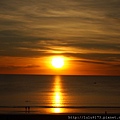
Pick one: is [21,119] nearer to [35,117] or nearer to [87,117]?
[35,117]

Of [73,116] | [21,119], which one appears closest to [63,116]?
[73,116]

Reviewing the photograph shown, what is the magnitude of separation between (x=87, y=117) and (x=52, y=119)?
1.30m

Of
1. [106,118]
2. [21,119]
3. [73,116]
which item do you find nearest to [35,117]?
[21,119]

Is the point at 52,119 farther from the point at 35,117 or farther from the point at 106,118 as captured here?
the point at 106,118

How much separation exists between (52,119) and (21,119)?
1125 mm

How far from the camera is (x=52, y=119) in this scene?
12859 mm

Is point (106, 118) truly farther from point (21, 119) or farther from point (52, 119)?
point (21, 119)

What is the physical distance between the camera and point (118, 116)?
12.7 m

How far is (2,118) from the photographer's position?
1280cm

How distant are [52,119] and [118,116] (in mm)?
2390

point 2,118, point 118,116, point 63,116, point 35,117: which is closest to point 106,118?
point 118,116

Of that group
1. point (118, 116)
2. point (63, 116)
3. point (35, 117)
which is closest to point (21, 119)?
point (35, 117)

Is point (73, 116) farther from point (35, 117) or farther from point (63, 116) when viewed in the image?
point (35, 117)

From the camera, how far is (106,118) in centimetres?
1258
